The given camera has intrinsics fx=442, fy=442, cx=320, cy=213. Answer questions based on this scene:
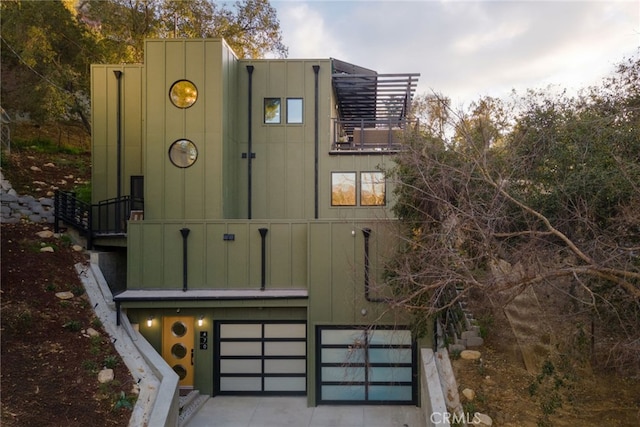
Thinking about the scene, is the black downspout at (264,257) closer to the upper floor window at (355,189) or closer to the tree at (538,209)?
the tree at (538,209)

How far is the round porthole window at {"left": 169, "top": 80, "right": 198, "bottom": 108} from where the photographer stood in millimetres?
10953

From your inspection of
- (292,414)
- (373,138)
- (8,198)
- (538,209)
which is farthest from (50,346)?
(538,209)

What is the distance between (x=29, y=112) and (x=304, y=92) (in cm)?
1300

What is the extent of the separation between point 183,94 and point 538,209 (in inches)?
334

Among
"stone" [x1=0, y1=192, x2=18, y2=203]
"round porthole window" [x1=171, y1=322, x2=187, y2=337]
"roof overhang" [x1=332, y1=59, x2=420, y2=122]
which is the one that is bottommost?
"round porthole window" [x1=171, y1=322, x2=187, y2=337]

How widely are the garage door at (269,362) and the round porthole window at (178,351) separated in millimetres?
767

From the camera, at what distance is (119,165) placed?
40.9 feet

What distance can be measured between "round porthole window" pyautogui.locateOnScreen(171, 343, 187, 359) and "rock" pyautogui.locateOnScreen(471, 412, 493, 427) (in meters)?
6.23

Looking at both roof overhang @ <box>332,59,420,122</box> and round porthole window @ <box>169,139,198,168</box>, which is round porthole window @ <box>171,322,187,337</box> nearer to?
round porthole window @ <box>169,139,198,168</box>

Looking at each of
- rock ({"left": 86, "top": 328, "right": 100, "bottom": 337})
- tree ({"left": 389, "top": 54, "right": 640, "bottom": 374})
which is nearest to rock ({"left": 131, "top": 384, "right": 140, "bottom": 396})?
rock ({"left": 86, "top": 328, "right": 100, "bottom": 337})

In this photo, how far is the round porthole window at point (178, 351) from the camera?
10031 mm

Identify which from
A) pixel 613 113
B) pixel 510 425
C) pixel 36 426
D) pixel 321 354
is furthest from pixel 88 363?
pixel 613 113

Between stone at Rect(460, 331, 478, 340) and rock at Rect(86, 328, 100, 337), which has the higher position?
rock at Rect(86, 328, 100, 337)

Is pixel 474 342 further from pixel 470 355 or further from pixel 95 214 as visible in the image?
pixel 95 214
